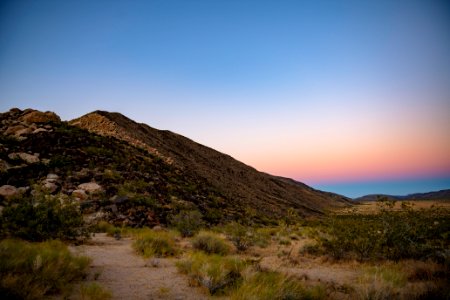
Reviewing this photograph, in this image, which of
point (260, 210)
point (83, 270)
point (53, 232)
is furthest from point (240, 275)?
point (260, 210)

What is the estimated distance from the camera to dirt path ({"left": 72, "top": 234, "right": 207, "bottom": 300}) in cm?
590

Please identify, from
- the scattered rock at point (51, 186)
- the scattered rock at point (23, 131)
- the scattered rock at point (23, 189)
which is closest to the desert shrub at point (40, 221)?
the scattered rock at point (23, 189)

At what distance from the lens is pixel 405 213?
12.1m

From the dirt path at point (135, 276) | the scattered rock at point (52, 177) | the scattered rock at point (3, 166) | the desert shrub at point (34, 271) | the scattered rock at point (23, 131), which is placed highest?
the scattered rock at point (23, 131)

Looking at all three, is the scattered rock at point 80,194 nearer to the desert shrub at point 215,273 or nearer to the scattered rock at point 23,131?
the scattered rock at point 23,131

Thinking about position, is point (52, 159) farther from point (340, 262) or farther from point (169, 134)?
point (169, 134)

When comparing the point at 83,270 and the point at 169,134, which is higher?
the point at 169,134

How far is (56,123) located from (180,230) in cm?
1917

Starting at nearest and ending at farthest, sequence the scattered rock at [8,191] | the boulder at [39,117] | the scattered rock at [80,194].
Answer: the scattered rock at [8,191] → the scattered rock at [80,194] → the boulder at [39,117]

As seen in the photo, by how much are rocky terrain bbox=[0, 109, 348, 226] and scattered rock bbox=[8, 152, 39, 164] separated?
5cm

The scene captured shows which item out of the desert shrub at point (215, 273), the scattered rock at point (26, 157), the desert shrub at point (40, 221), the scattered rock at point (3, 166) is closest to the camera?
the desert shrub at point (215, 273)

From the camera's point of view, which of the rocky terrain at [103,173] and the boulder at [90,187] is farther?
the boulder at [90,187]

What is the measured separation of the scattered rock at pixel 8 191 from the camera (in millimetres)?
14734

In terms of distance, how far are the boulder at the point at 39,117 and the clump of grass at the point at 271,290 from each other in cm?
2684
